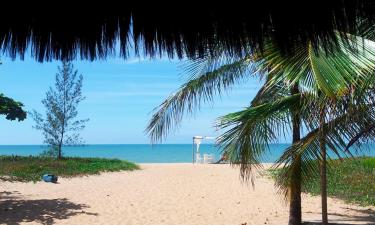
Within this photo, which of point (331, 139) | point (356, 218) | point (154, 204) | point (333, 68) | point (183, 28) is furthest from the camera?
point (154, 204)

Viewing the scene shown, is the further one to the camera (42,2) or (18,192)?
(18,192)

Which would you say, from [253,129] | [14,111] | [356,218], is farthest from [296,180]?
[14,111]

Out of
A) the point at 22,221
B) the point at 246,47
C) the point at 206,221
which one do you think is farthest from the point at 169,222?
the point at 246,47

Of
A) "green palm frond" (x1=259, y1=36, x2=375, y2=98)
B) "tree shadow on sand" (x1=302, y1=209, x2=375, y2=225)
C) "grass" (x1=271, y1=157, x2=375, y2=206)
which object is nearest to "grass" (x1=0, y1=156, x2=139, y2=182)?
"grass" (x1=271, y1=157, x2=375, y2=206)

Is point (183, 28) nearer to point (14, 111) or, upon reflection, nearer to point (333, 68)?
point (333, 68)

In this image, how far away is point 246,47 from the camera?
1.90 metres

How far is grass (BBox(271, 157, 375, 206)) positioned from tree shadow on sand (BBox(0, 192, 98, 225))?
494cm

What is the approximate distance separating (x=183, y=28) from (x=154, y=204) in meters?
10.5

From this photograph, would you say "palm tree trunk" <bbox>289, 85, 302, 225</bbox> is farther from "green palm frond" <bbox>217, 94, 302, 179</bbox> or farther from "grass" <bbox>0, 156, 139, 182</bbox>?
"grass" <bbox>0, 156, 139, 182</bbox>

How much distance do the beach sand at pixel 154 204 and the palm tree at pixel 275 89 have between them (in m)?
2.53

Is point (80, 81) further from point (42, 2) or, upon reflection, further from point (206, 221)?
point (42, 2)

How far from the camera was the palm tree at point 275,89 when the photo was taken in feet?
11.7

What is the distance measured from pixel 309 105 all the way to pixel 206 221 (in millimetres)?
5509

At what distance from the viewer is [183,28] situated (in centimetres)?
182
